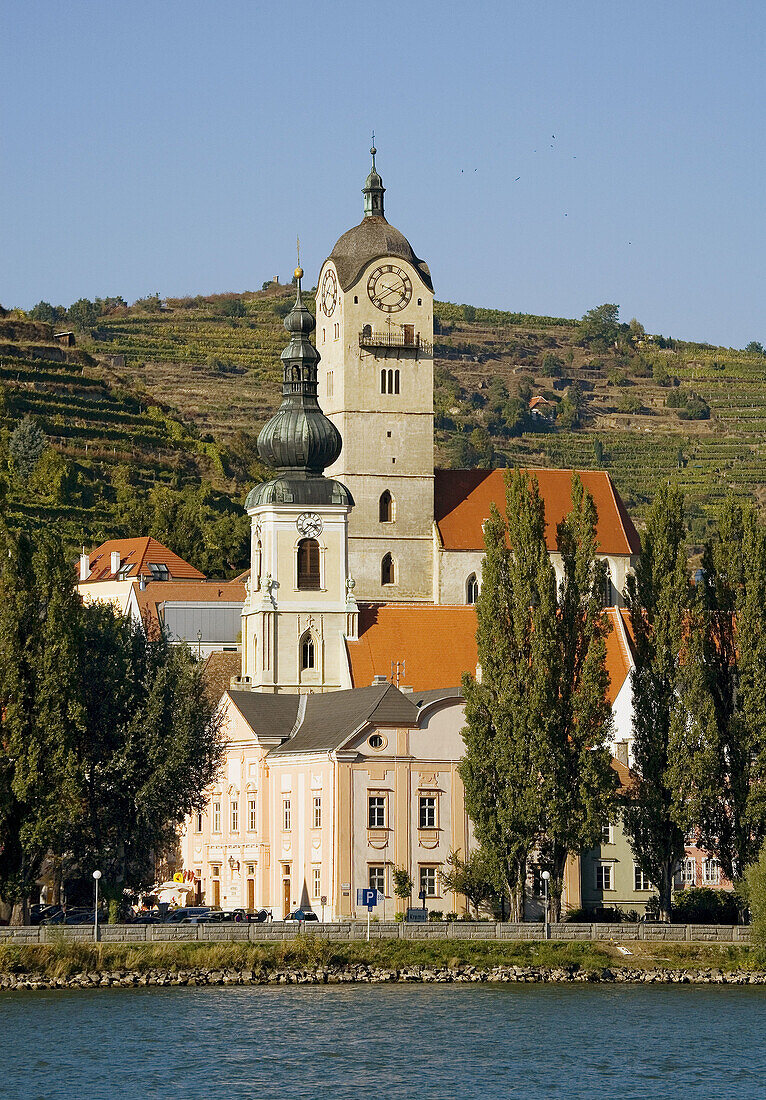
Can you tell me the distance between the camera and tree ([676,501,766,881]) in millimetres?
63812

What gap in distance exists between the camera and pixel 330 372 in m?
101

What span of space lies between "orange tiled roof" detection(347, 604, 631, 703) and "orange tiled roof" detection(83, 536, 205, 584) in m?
38.8

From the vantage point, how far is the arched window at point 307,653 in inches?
3349

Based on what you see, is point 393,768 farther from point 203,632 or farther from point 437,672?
point 203,632

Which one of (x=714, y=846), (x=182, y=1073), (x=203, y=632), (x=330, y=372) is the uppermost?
(x=330, y=372)

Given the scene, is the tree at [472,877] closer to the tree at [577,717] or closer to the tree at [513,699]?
the tree at [513,699]

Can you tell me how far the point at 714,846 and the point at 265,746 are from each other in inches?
722

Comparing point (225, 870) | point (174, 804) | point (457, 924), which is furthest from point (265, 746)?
point (457, 924)

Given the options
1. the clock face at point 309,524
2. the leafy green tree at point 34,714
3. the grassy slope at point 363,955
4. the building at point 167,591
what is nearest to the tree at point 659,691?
the grassy slope at point 363,955

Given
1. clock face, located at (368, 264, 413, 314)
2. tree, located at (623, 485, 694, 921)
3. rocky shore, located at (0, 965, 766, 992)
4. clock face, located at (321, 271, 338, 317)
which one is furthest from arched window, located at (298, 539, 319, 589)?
rocky shore, located at (0, 965, 766, 992)

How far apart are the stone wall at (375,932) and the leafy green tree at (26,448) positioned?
7556 cm

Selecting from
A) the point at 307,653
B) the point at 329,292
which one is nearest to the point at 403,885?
the point at 307,653

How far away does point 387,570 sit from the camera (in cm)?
9825

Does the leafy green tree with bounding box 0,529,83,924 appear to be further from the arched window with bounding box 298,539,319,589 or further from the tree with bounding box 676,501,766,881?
the arched window with bounding box 298,539,319,589
